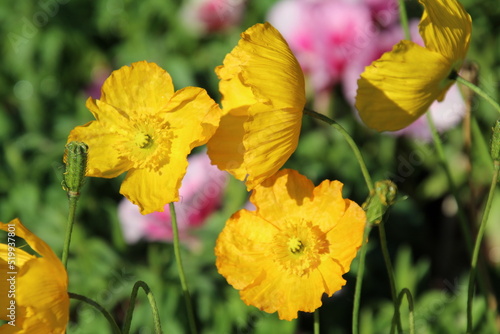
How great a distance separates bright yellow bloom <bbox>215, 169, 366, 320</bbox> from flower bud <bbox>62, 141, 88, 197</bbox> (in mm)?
160

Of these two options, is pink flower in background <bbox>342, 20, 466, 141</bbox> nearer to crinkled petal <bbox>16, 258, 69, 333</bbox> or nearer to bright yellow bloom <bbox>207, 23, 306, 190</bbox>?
bright yellow bloom <bbox>207, 23, 306, 190</bbox>

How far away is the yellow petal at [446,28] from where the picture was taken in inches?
27.8

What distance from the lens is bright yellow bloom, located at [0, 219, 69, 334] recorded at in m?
0.61

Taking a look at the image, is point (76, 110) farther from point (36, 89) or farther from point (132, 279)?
point (132, 279)

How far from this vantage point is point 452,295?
138 centimetres

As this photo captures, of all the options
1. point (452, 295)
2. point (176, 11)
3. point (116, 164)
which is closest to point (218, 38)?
point (176, 11)

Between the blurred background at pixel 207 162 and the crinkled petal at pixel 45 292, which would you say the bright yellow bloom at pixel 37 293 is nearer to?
the crinkled petal at pixel 45 292

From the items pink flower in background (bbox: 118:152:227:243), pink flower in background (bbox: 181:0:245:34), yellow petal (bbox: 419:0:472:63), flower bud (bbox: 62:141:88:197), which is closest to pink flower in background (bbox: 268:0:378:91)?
pink flower in background (bbox: 181:0:245:34)

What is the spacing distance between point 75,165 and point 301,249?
242 mm

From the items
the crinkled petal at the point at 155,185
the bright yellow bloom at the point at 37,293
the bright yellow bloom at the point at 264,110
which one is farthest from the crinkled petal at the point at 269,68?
the bright yellow bloom at the point at 37,293

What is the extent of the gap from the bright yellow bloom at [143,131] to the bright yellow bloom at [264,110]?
42mm

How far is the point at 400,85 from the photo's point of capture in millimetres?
733

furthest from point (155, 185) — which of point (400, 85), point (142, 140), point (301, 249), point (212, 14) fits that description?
point (212, 14)

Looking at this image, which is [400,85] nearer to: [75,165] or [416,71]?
[416,71]
